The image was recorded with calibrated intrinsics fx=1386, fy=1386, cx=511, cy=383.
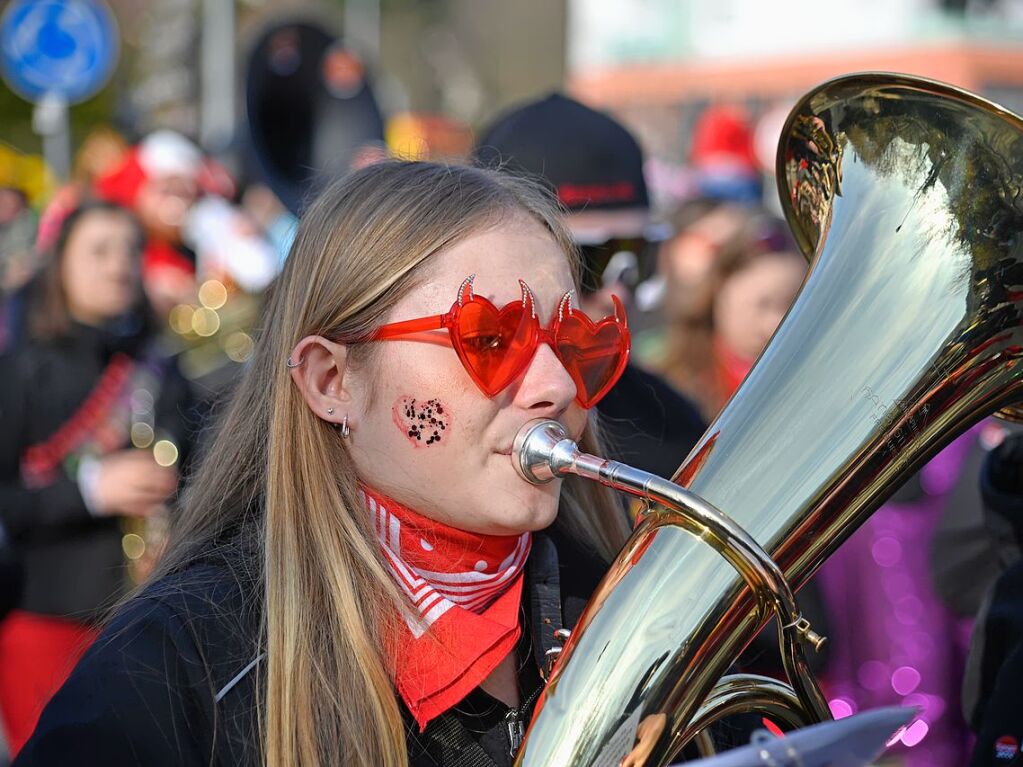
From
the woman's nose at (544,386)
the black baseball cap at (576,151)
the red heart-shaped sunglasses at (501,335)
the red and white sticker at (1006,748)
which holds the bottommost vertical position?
the red and white sticker at (1006,748)

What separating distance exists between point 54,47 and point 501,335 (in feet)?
26.3

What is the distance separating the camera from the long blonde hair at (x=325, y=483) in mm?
1614

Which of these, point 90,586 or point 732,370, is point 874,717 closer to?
point 732,370

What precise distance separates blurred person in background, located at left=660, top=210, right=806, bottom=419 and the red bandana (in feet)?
8.17

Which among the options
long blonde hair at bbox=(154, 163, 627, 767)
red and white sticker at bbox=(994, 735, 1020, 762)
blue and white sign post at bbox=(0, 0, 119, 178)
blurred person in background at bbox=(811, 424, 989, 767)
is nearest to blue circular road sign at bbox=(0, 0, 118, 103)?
blue and white sign post at bbox=(0, 0, 119, 178)

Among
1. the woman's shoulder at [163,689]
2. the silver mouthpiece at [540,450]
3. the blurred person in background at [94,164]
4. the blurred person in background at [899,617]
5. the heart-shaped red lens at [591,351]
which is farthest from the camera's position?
the blurred person in background at [94,164]

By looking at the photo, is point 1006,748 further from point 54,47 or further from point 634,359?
point 54,47

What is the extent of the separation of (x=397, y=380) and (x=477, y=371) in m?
0.11

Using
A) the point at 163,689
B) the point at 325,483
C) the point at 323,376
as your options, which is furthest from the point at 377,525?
the point at 163,689

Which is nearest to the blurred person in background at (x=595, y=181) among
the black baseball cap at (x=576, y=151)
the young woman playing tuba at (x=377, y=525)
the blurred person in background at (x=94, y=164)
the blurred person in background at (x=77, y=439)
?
the black baseball cap at (x=576, y=151)

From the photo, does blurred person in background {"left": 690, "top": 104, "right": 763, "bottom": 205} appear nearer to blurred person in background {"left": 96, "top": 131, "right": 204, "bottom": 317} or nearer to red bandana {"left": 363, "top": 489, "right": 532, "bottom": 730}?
blurred person in background {"left": 96, "top": 131, "right": 204, "bottom": 317}

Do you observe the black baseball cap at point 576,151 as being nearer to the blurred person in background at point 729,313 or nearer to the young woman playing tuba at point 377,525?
the blurred person in background at point 729,313

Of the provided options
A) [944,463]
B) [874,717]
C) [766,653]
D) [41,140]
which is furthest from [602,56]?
[874,717]

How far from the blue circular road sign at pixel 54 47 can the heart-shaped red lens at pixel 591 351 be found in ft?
25.4
